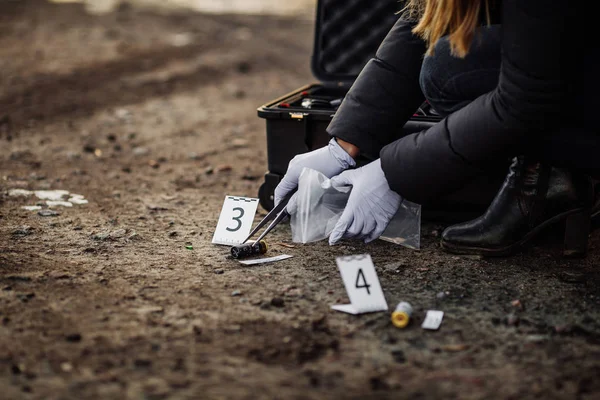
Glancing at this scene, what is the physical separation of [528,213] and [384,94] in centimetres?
56

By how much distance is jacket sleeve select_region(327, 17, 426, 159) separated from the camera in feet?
6.47

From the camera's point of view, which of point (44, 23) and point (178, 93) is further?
point (44, 23)

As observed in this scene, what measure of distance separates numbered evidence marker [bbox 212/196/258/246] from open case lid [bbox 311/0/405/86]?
96 cm

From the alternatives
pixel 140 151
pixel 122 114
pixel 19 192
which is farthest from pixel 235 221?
pixel 122 114

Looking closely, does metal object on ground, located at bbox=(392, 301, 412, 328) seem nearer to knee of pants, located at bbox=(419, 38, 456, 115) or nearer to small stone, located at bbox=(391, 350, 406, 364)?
small stone, located at bbox=(391, 350, 406, 364)

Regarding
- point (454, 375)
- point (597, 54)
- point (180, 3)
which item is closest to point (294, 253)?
point (454, 375)

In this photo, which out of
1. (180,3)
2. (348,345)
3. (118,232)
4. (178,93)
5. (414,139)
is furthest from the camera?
(180,3)

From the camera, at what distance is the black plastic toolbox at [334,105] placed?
2.20 m

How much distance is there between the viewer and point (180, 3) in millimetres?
9461

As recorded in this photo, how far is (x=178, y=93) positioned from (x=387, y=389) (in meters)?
3.65

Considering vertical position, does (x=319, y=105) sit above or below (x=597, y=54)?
below

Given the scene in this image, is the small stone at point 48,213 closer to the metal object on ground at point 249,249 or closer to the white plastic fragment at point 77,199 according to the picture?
the white plastic fragment at point 77,199

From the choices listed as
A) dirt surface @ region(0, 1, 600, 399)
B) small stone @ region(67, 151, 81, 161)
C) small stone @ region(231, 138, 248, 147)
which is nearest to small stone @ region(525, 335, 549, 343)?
dirt surface @ region(0, 1, 600, 399)

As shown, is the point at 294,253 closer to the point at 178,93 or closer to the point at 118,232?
the point at 118,232
